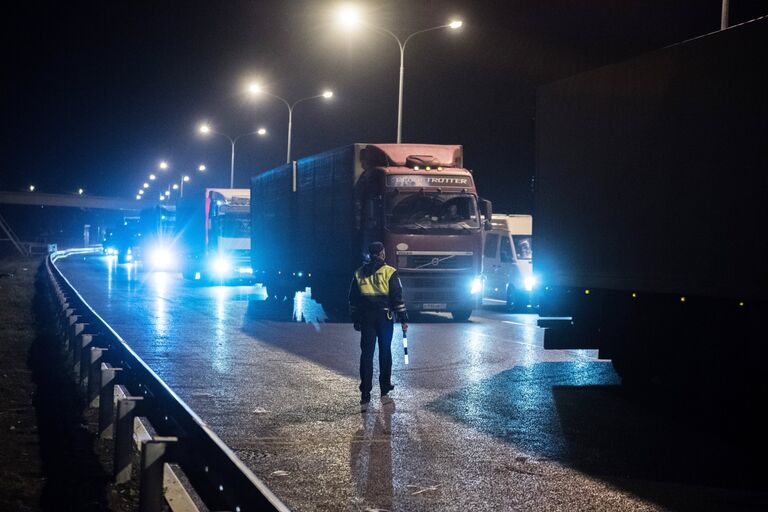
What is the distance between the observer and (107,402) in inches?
327

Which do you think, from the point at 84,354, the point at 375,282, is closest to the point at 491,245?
the point at 375,282

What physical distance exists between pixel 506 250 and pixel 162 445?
73.6ft

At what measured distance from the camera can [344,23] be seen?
2912 centimetres

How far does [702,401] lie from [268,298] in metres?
19.7

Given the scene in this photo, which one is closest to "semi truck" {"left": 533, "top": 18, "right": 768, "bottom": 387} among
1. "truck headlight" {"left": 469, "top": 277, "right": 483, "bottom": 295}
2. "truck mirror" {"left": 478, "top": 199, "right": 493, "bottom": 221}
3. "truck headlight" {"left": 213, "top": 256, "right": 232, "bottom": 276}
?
"truck mirror" {"left": 478, "top": 199, "right": 493, "bottom": 221}

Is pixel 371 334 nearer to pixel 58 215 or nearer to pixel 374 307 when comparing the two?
pixel 374 307

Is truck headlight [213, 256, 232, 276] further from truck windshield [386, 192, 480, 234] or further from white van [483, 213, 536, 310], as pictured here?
truck windshield [386, 192, 480, 234]

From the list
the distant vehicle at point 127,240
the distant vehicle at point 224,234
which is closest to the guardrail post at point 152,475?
the distant vehicle at point 224,234

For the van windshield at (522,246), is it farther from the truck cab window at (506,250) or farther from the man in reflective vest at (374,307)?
the man in reflective vest at (374,307)

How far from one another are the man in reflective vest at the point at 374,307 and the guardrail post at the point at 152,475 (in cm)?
562

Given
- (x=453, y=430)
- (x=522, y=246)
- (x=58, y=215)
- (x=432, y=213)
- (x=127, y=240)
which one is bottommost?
(x=453, y=430)

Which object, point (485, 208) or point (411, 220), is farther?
point (485, 208)

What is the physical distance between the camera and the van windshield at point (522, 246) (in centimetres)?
2738

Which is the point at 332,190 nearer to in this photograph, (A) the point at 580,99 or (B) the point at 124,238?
(A) the point at 580,99
